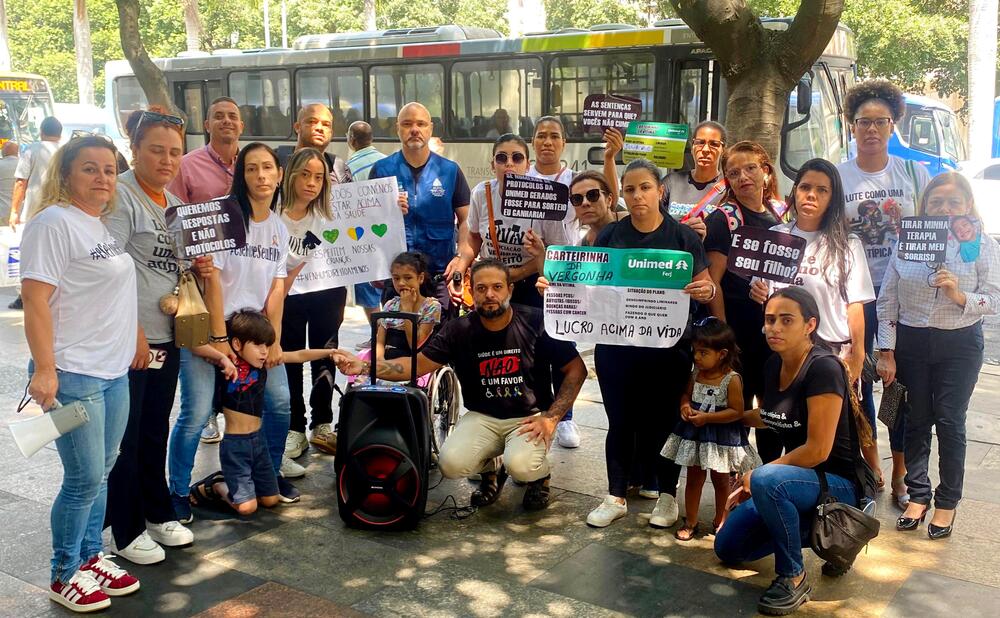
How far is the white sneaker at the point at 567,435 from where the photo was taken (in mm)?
6199

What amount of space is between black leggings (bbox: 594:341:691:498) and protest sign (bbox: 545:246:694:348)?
0.43 feet

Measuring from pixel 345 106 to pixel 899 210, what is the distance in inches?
536

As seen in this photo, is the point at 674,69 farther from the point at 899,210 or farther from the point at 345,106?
the point at 899,210

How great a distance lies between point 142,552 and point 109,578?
30cm

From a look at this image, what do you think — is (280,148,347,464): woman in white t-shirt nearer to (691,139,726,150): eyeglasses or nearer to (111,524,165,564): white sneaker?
(111,524,165,564): white sneaker

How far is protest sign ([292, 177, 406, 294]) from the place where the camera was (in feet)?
19.4

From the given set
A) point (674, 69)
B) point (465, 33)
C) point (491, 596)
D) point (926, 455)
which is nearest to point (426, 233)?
point (491, 596)

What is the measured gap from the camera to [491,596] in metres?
4.12

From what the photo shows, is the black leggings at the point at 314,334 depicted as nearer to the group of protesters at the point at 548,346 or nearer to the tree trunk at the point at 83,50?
the group of protesters at the point at 548,346

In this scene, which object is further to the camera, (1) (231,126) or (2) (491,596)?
(1) (231,126)

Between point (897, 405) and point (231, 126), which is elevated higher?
point (231, 126)

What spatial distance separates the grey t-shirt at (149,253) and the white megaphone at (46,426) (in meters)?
0.62

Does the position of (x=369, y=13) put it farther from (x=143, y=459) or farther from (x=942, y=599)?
(x=942, y=599)

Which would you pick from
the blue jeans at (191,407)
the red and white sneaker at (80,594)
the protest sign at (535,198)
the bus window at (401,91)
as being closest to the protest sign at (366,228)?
the protest sign at (535,198)
